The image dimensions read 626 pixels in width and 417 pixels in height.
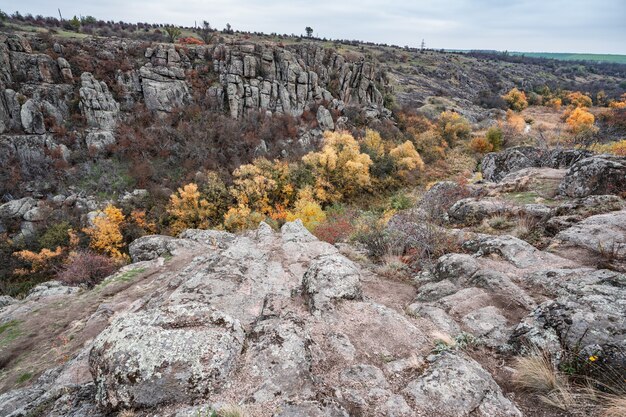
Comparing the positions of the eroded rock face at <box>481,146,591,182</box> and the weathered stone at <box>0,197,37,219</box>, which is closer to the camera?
the eroded rock face at <box>481,146,591,182</box>

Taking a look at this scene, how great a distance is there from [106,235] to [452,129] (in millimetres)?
51507

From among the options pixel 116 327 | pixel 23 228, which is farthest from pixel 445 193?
pixel 23 228

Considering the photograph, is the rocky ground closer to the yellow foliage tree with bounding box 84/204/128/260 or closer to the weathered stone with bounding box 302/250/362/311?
the weathered stone with bounding box 302/250/362/311

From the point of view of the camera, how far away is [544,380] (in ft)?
12.2

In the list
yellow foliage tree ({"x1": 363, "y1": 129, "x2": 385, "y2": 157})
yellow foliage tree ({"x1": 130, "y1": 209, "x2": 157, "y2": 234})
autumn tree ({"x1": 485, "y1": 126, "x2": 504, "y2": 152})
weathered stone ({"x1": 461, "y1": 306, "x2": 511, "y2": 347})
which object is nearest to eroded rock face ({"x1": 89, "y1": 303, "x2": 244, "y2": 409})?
weathered stone ({"x1": 461, "y1": 306, "x2": 511, "y2": 347})

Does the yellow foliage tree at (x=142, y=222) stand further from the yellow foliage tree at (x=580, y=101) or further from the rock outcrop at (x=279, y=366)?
the yellow foliage tree at (x=580, y=101)

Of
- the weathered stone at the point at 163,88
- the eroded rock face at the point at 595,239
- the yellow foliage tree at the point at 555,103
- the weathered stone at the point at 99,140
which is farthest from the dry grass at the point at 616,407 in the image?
the yellow foliage tree at the point at 555,103

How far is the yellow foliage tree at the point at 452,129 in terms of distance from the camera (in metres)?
49.5

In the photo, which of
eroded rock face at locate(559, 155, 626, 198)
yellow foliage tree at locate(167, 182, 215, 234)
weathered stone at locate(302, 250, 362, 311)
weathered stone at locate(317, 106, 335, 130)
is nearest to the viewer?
weathered stone at locate(302, 250, 362, 311)

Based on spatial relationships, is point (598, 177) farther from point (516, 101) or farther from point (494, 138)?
point (516, 101)

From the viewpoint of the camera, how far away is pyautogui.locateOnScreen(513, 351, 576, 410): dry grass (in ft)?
11.4

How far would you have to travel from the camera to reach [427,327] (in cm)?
555

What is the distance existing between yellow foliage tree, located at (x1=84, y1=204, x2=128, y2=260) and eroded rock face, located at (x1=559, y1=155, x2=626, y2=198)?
1227 inches

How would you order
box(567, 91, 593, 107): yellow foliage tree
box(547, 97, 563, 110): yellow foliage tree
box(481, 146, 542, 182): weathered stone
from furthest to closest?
box(547, 97, 563, 110): yellow foliage tree, box(567, 91, 593, 107): yellow foliage tree, box(481, 146, 542, 182): weathered stone
